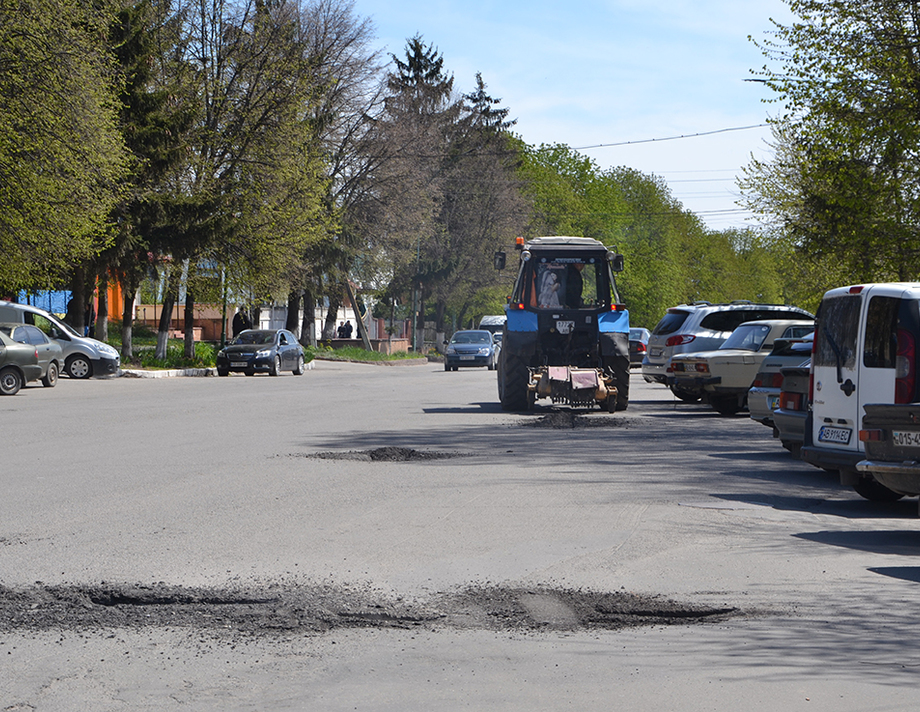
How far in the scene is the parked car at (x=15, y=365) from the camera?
25844mm

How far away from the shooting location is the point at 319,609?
618 cm

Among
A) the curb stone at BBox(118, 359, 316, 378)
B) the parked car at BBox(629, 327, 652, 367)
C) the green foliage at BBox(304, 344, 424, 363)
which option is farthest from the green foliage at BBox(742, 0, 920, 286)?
the green foliage at BBox(304, 344, 424, 363)

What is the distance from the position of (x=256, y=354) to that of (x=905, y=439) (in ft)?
105

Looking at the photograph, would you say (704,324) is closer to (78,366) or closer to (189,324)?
(78,366)

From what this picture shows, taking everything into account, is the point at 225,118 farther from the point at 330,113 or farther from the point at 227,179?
the point at 330,113

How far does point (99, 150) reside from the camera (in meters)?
31.1

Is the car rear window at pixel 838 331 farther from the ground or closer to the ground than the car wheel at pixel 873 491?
farther from the ground

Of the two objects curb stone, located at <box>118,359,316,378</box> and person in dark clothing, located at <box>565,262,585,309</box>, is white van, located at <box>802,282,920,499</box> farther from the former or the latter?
curb stone, located at <box>118,359,316,378</box>

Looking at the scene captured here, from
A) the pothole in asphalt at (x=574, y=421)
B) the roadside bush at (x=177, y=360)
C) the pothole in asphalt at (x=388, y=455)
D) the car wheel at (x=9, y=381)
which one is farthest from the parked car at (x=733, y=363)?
the roadside bush at (x=177, y=360)

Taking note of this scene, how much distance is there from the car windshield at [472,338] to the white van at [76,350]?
21.9 meters

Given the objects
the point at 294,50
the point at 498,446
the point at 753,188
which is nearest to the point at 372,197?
the point at 294,50

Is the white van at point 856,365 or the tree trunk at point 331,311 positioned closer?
the white van at point 856,365

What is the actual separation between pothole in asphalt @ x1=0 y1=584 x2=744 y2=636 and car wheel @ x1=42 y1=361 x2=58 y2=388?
23411mm

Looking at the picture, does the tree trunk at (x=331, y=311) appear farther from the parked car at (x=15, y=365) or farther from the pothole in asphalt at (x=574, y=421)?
the pothole in asphalt at (x=574, y=421)
